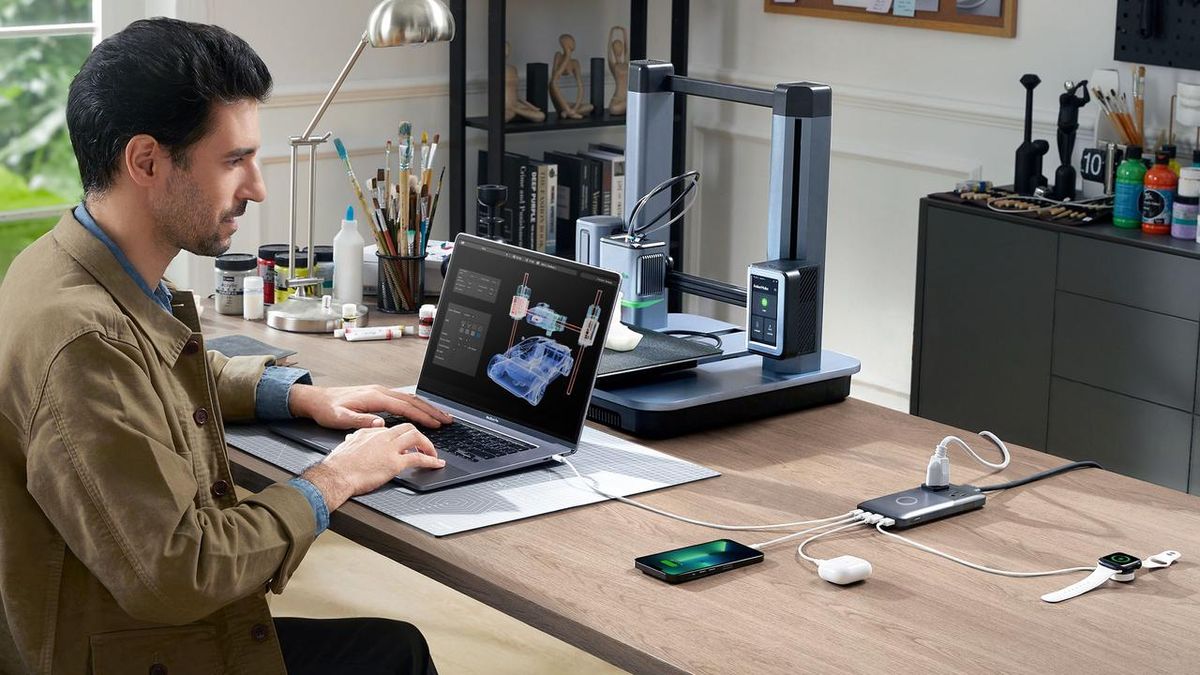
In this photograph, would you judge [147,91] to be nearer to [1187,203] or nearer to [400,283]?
[400,283]

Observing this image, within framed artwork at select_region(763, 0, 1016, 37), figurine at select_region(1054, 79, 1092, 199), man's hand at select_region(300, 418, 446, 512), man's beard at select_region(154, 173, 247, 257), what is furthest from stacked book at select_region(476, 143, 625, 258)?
man's beard at select_region(154, 173, 247, 257)

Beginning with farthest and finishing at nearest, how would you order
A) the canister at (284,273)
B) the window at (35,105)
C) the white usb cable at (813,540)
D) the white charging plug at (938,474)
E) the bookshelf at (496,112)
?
the bookshelf at (496,112) → the window at (35,105) → the canister at (284,273) → the white charging plug at (938,474) → the white usb cable at (813,540)

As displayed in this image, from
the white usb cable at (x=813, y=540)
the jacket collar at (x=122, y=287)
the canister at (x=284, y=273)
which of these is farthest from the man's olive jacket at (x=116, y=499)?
the canister at (x=284, y=273)

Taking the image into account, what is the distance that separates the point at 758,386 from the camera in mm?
2209

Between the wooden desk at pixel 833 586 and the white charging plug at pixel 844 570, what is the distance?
12 millimetres

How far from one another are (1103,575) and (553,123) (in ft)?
10.3

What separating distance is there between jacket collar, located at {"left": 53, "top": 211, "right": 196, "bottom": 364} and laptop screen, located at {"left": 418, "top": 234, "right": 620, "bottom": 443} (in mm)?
569

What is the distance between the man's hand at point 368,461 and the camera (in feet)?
5.91

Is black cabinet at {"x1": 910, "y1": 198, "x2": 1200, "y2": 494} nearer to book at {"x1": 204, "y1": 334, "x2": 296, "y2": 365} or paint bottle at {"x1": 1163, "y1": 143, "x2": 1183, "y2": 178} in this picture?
paint bottle at {"x1": 1163, "y1": 143, "x2": 1183, "y2": 178}

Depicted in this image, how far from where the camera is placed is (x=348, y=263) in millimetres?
2766

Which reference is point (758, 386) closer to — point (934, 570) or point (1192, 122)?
point (934, 570)

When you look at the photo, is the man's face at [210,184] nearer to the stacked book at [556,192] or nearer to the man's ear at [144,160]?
the man's ear at [144,160]

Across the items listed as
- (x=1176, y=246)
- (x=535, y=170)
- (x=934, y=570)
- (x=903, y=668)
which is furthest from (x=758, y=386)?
(x=535, y=170)

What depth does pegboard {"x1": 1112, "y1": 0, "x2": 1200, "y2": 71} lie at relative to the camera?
11.4 ft
